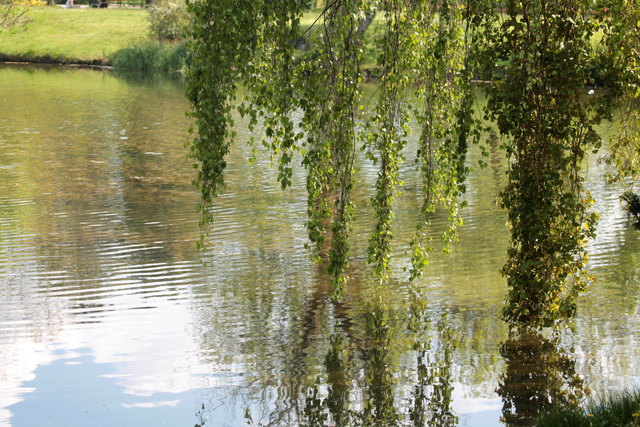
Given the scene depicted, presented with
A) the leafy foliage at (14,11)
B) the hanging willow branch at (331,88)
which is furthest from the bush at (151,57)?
the hanging willow branch at (331,88)

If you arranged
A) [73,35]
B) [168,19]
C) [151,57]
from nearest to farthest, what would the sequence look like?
[151,57] → [168,19] → [73,35]

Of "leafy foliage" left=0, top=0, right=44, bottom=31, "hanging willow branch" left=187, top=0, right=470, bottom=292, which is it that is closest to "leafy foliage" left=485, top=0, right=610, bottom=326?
"hanging willow branch" left=187, top=0, right=470, bottom=292

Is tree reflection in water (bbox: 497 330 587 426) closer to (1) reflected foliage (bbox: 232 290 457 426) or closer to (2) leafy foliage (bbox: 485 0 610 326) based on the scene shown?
(1) reflected foliage (bbox: 232 290 457 426)

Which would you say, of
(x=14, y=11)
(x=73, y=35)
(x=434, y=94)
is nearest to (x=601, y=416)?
(x=434, y=94)

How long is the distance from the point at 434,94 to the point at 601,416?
2.68 m

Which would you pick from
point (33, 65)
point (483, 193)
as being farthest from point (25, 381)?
point (33, 65)

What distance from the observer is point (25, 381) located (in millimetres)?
7336

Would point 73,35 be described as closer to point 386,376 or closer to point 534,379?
point 386,376

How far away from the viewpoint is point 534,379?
288 inches

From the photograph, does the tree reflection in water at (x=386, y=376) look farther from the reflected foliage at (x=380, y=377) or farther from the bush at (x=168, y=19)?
the bush at (x=168, y=19)

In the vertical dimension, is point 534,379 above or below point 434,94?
below

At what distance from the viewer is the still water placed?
6.91 m

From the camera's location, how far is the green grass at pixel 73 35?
43031 millimetres

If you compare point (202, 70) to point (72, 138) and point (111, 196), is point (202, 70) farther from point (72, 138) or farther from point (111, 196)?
point (72, 138)
